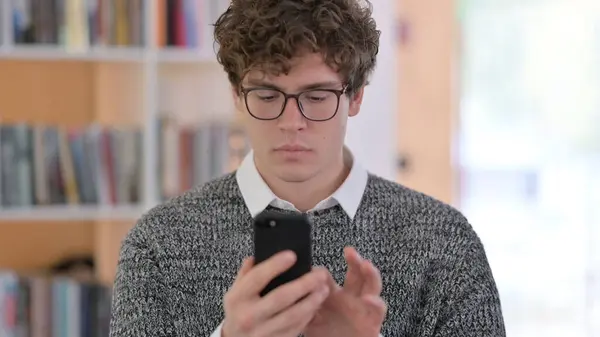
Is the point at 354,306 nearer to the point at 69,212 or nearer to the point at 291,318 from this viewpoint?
the point at 291,318

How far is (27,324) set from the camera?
2.38m

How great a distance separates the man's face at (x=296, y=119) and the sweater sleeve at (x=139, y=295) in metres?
0.23

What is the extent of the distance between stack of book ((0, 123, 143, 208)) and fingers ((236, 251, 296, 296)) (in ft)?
5.04

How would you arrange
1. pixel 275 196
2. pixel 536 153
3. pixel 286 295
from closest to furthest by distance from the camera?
1. pixel 286 295
2. pixel 275 196
3. pixel 536 153

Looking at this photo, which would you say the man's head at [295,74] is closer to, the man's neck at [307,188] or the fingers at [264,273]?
the man's neck at [307,188]

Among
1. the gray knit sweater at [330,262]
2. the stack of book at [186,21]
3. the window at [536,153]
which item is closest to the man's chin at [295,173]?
the gray knit sweater at [330,262]

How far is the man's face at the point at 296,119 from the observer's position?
46.6 inches

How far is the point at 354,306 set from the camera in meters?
1.04

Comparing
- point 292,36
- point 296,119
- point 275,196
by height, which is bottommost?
point 275,196

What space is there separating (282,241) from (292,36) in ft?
1.06

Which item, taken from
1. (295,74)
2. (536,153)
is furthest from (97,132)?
(536,153)

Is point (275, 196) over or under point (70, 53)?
under

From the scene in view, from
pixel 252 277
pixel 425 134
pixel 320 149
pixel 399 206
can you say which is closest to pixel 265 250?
pixel 252 277

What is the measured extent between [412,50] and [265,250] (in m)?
3.58
